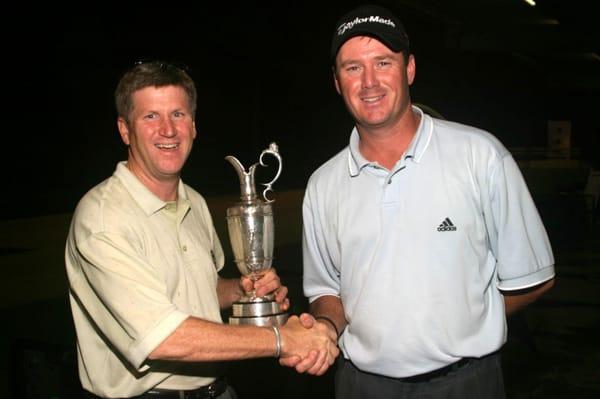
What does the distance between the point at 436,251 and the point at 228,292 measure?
2.89 feet

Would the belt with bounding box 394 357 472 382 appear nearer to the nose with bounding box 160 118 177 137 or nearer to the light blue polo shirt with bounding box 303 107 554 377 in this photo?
the light blue polo shirt with bounding box 303 107 554 377

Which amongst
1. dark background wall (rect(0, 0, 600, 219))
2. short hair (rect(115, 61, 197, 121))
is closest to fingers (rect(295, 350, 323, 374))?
short hair (rect(115, 61, 197, 121))

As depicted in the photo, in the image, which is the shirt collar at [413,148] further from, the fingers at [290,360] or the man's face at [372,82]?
the fingers at [290,360]

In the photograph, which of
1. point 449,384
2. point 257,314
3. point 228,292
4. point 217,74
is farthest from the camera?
point 217,74

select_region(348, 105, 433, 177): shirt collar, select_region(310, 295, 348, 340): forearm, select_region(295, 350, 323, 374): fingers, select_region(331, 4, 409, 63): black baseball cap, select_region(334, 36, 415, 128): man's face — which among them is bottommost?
select_region(295, 350, 323, 374): fingers

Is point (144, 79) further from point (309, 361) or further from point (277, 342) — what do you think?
point (309, 361)

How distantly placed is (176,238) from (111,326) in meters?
0.39

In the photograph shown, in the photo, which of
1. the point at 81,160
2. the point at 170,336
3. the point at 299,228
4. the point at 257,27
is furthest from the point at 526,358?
the point at 257,27

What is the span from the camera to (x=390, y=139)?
2727 millimetres

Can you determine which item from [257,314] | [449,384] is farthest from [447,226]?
[257,314]

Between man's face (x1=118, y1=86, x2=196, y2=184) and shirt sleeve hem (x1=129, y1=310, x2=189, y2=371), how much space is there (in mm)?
534

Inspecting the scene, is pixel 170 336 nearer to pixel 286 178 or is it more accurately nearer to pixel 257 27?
pixel 257 27

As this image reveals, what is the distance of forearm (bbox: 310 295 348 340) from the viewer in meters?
2.83

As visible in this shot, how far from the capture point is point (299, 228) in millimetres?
13391
